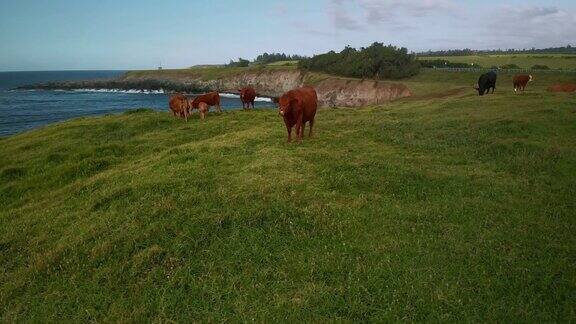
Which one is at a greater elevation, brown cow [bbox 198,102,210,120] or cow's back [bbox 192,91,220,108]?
cow's back [bbox 192,91,220,108]

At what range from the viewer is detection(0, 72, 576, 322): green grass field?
6.96 metres

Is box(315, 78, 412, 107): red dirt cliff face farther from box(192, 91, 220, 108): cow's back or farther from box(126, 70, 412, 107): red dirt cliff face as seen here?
box(192, 91, 220, 108): cow's back

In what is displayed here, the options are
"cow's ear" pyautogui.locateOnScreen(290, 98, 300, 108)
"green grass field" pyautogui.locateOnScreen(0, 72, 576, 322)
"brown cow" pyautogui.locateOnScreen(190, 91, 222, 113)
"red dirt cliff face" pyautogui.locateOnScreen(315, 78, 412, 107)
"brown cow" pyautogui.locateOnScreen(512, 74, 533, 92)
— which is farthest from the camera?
"red dirt cliff face" pyautogui.locateOnScreen(315, 78, 412, 107)

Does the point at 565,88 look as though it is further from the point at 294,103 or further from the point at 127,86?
the point at 127,86

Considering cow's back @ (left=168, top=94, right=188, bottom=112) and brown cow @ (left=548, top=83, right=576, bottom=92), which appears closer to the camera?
Result: cow's back @ (left=168, top=94, right=188, bottom=112)

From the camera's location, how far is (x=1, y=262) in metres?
9.23

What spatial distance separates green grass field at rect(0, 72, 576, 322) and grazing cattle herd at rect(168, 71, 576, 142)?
127 centimetres

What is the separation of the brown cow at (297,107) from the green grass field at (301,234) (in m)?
1.11

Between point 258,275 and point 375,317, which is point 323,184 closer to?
point 258,275

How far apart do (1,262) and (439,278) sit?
9330mm

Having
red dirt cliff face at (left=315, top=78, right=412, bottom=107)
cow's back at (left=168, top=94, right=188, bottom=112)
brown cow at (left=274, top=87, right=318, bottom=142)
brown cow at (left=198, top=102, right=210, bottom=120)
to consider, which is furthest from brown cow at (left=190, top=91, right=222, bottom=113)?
red dirt cliff face at (left=315, top=78, right=412, bottom=107)

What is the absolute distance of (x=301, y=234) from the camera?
8.84m

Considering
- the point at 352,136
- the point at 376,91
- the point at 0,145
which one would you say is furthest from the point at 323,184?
the point at 376,91

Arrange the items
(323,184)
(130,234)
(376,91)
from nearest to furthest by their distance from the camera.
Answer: (130,234) → (323,184) → (376,91)
